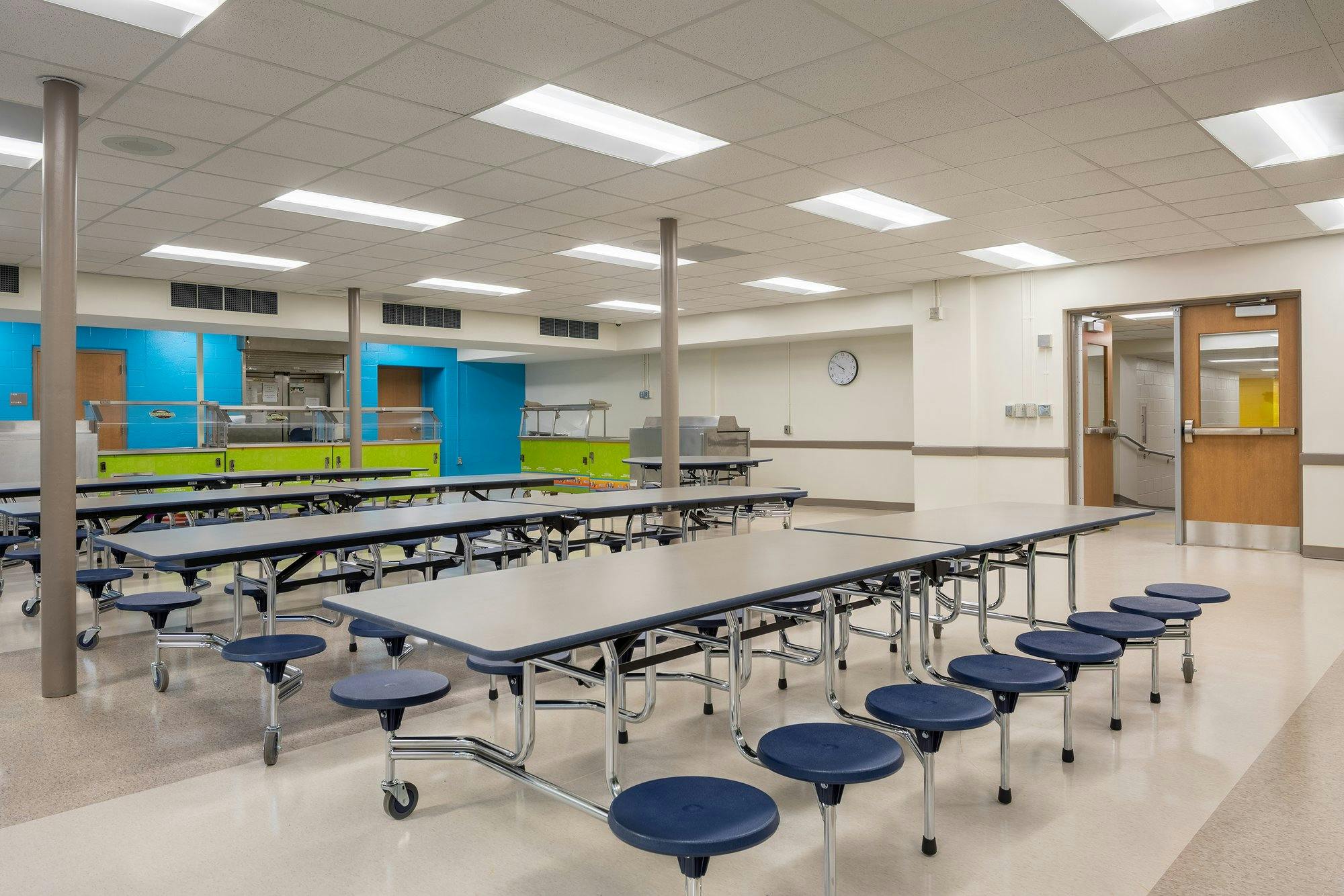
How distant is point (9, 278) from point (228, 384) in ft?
15.8

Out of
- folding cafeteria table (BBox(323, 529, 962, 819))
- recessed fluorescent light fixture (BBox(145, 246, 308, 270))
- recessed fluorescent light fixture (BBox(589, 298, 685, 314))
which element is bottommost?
folding cafeteria table (BBox(323, 529, 962, 819))

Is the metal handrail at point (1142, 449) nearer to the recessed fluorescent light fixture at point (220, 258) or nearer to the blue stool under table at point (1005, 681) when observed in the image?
the blue stool under table at point (1005, 681)

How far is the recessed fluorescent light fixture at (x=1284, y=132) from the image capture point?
5.04 m

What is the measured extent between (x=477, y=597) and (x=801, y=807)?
1246mm

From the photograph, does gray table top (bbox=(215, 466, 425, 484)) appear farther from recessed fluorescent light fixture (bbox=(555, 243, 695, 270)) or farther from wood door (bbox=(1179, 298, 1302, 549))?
wood door (bbox=(1179, 298, 1302, 549))

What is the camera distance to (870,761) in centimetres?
200

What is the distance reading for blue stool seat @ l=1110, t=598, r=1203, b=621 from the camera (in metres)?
3.77

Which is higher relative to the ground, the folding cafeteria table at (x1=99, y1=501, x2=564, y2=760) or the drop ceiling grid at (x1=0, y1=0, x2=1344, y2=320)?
the drop ceiling grid at (x1=0, y1=0, x2=1344, y2=320)

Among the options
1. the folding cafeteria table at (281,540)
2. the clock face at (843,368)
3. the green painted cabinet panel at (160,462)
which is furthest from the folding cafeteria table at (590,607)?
the clock face at (843,368)

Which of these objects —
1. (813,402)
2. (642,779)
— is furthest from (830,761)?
(813,402)

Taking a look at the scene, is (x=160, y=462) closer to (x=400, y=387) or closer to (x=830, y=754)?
(x=400, y=387)

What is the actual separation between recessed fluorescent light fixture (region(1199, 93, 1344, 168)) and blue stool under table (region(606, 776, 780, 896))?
4.95 m

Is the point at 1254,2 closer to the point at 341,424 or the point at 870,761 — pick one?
the point at 870,761

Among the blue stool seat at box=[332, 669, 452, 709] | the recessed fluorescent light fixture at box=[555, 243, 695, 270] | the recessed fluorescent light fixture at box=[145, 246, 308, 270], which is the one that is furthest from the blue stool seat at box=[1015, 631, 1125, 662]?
the recessed fluorescent light fixture at box=[145, 246, 308, 270]
